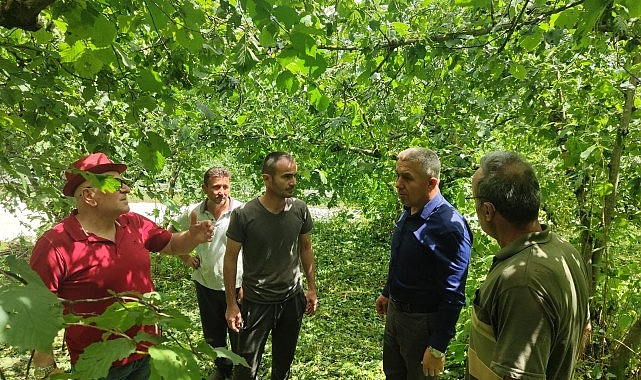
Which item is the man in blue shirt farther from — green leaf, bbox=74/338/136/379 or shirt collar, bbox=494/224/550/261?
green leaf, bbox=74/338/136/379

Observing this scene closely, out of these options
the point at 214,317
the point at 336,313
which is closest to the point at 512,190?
the point at 214,317

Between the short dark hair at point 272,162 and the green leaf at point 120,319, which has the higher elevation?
the short dark hair at point 272,162

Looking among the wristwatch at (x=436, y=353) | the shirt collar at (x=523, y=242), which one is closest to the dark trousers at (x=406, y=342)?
the wristwatch at (x=436, y=353)

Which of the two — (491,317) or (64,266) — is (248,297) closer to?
(64,266)

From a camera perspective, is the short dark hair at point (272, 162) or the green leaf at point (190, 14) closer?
the green leaf at point (190, 14)

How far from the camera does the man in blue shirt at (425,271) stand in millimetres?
2582

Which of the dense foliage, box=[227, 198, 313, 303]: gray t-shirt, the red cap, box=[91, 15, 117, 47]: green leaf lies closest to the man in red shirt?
the red cap

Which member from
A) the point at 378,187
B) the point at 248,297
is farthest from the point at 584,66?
the point at 378,187

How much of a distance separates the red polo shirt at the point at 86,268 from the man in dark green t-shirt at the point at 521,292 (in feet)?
5.02

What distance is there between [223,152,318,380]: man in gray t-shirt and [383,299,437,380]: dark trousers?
0.83 metres

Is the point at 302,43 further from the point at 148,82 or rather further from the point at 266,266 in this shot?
the point at 266,266

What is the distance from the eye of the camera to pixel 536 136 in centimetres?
423

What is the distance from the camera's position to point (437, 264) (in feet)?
8.69

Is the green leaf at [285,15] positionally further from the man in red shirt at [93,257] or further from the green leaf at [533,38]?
the green leaf at [533,38]
